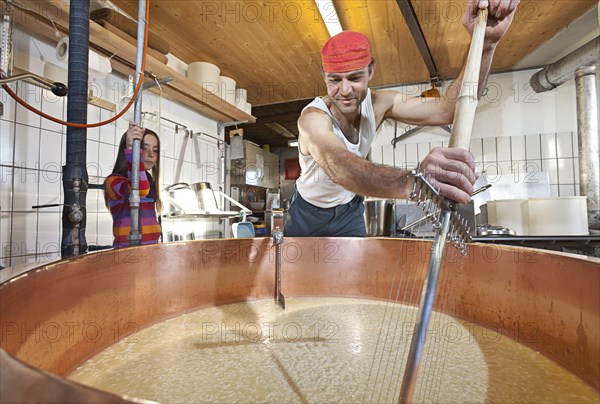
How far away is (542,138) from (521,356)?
9.33 feet

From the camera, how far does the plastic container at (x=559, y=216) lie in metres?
1.84

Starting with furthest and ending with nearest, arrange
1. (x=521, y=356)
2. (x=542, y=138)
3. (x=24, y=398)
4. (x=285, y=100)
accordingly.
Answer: (x=285, y=100) < (x=542, y=138) < (x=521, y=356) < (x=24, y=398)

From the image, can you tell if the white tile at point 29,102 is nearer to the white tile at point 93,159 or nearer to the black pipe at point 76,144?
the white tile at point 93,159

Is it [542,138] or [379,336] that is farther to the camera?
[542,138]

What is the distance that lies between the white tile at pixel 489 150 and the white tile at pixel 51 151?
10.2ft

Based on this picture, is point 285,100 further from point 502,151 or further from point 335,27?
point 502,151

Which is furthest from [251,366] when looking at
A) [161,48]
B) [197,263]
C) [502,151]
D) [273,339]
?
[502,151]

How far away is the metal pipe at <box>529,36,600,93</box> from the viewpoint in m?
2.08

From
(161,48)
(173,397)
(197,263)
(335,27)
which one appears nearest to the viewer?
(173,397)

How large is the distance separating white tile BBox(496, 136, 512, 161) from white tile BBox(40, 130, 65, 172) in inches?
126

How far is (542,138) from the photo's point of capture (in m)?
2.71

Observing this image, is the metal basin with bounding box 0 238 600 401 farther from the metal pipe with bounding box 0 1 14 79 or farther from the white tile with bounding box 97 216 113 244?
the white tile with bounding box 97 216 113 244

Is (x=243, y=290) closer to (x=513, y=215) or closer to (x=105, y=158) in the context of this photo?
(x=105, y=158)

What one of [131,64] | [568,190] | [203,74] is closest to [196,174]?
[203,74]
